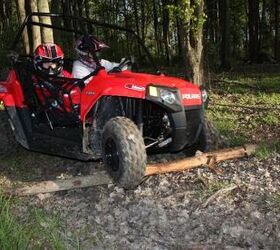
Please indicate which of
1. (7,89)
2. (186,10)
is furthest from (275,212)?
(186,10)

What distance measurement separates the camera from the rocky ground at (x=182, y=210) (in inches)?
205

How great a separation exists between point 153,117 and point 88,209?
1.44 m

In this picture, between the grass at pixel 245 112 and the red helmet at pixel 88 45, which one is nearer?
the red helmet at pixel 88 45

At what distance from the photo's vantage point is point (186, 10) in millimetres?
10148

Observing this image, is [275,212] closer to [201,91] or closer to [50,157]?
[201,91]

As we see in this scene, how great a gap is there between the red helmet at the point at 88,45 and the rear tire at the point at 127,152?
1.16m

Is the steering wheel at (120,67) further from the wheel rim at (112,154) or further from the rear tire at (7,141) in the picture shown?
the rear tire at (7,141)

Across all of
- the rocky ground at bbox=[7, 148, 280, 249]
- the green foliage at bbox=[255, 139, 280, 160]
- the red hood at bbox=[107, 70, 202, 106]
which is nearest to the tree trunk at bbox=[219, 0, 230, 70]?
the green foliage at bbox=[255, 139, 280, 160]

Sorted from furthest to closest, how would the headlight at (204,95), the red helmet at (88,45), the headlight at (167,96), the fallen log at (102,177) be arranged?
the red helmet at (88,45), the headlight at (204,95), the fallen log at (102,177), the headlight at (167,96)

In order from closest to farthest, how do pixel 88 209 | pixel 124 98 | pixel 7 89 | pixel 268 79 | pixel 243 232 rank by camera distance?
pixel 243 232
pixel 88 209
pixel 124 98
pixel 7 89
pixel 268 79

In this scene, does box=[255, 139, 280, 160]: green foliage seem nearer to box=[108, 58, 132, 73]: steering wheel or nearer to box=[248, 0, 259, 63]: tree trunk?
box=[108, 58, 132, 73]: steering wheel

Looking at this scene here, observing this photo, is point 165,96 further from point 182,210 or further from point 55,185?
point 55,185

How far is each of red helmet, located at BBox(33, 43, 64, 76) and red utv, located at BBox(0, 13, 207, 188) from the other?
128mm

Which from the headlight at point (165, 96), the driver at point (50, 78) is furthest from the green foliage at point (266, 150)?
the driver at point (50, 78)
